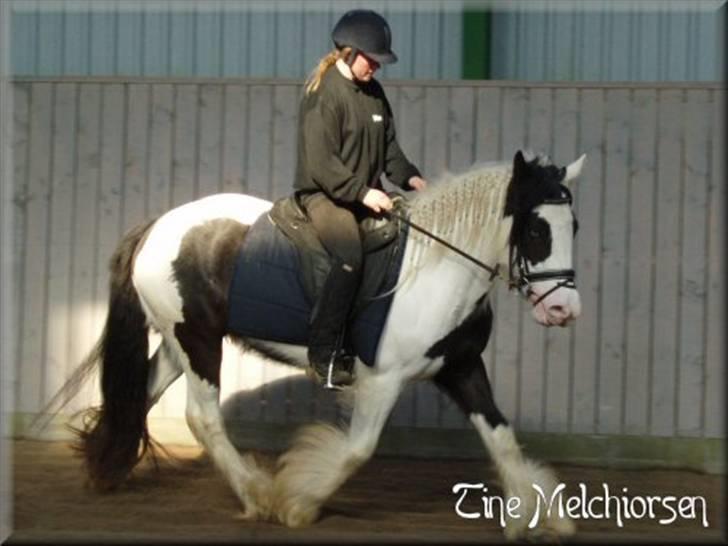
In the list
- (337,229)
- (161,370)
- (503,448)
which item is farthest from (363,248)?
(161,370)

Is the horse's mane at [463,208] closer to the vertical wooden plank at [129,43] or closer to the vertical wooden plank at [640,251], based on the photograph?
the vertical wooden plank at [640,251]

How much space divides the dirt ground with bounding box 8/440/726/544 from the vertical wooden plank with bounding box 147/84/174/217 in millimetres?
1531

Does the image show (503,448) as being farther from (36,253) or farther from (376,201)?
(36,253)

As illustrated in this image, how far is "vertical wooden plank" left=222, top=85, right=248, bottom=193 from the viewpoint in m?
8.66

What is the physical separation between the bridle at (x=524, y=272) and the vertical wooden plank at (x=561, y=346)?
196cm

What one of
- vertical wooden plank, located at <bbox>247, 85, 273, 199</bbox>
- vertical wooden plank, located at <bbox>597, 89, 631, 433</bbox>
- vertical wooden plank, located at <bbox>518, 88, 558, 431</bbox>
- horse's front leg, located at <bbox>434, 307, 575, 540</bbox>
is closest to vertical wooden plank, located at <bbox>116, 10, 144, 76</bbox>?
vertical wooden plank, located at <bbox>247, 85, 273, 199</bbox>

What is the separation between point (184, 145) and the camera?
8.70 m

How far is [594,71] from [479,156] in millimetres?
1029

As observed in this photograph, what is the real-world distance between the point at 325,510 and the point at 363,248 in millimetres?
1377

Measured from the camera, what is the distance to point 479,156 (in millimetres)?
8531

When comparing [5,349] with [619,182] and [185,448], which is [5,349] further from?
[619,182]

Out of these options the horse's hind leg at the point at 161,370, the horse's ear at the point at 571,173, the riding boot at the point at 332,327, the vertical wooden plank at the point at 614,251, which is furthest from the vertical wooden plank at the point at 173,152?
the horse's ear at the point at 571,173

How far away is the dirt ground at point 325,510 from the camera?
657 cm

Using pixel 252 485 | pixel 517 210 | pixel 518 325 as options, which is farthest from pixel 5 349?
pixel 518 325
